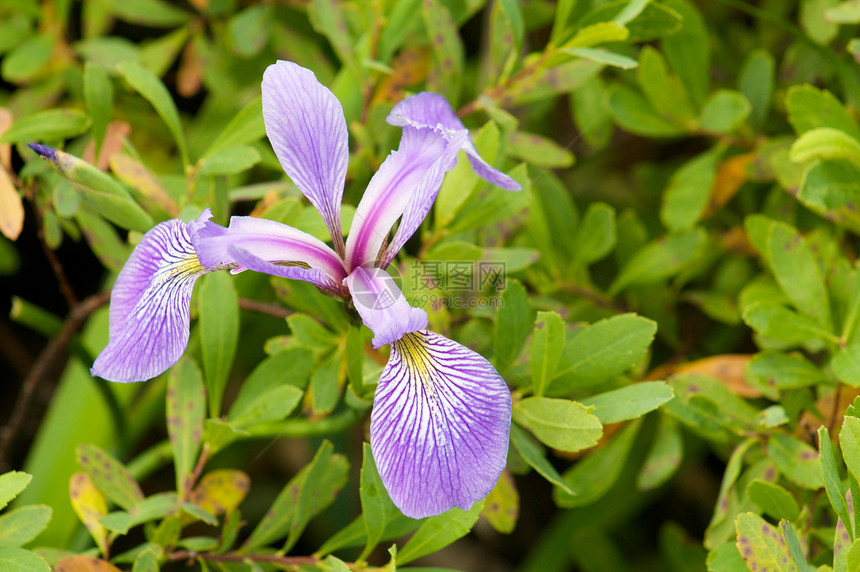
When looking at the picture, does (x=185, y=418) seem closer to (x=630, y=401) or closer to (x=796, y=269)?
(x=630, y=401)

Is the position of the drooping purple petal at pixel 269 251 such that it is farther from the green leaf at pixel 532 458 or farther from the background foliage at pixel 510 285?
the green leaf at pixel 532 458

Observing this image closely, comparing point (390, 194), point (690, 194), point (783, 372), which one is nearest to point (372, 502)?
point (390, 194)

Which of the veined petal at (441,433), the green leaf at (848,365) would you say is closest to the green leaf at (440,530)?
the veined petal at (441,433)

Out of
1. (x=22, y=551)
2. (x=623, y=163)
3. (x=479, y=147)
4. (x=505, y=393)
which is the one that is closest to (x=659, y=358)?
(x=623, y=163)

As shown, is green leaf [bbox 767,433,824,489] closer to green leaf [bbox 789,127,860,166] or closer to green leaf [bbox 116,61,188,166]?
green leaf [bbox 789,127,860,166]

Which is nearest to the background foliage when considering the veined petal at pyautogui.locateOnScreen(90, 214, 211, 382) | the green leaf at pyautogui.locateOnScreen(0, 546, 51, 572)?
the green leaf at pyautogui.locateOnScreen(0, 546, 51, 572)
